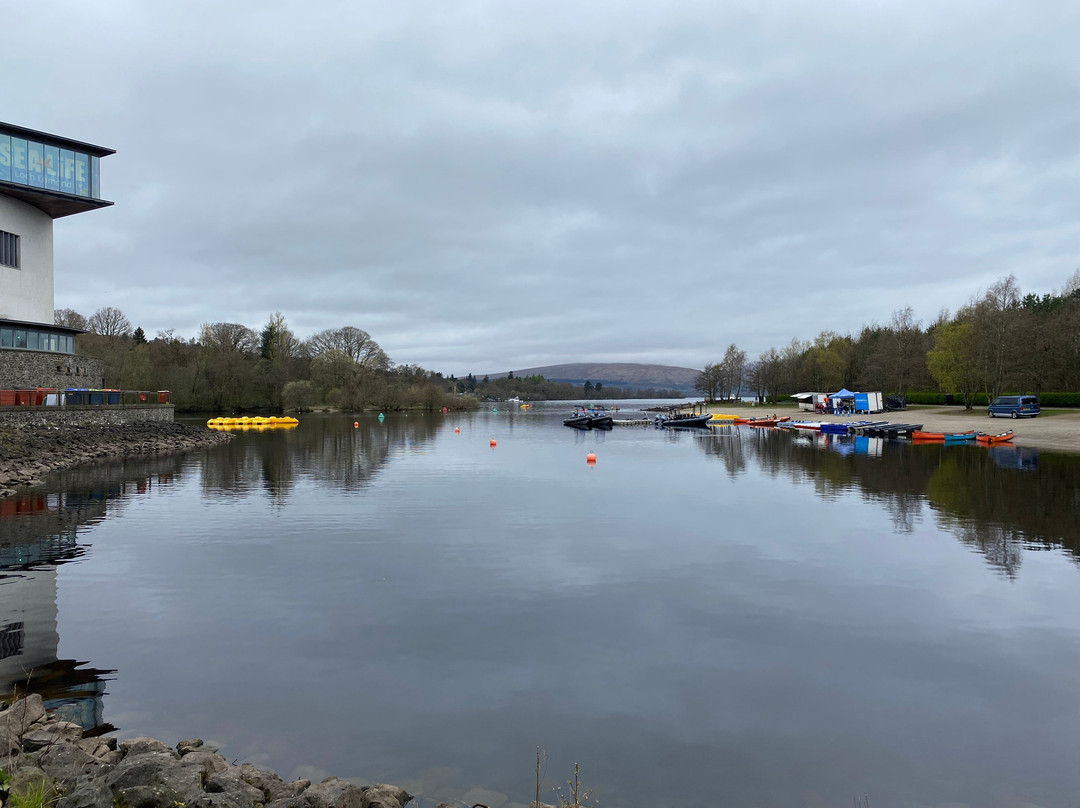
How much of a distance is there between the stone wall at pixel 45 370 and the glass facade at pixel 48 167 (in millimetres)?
11215

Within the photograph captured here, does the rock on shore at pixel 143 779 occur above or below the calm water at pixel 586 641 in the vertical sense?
above

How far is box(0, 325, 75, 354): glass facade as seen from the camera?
43781mm

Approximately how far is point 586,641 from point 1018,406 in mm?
58234

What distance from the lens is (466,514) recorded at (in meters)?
19.9

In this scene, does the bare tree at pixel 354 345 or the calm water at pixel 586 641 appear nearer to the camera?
the calm water at pixel 586 641

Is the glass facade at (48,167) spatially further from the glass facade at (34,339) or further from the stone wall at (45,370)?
the stone wall at (45,370)

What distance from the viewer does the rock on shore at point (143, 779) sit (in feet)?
16.9

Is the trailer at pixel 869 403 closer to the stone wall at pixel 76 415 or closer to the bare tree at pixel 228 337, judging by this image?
the stone wall at pixel 76 415

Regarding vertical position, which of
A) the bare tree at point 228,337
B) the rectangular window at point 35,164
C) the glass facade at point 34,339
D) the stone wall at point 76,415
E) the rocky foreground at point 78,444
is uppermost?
the rectangular window at point 35,164

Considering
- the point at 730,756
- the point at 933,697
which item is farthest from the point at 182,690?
the point at 933,697

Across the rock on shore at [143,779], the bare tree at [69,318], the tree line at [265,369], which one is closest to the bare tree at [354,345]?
the tree line at [265,369]

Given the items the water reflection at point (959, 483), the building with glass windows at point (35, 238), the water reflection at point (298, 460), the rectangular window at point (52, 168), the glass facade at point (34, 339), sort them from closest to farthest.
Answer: the water reflection at point (959, 483), the water reflection at point (298, 460), the glass facade at point (34, 339), the building with glass windows at point (35, 238), the rectangular window at point (52, 168)

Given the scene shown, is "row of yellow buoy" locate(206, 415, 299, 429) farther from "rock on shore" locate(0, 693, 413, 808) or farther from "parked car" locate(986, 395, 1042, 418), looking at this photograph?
"parked car" locate(986, 395, 1042, 418)

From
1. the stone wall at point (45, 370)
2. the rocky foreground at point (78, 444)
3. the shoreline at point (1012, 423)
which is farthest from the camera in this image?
the stone wall at point (45, 370)
